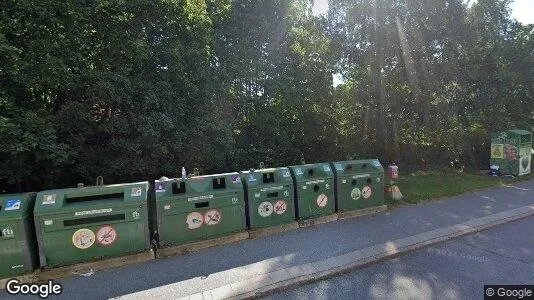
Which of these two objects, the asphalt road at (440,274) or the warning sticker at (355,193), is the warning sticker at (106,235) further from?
the warning sticker at (355,193)

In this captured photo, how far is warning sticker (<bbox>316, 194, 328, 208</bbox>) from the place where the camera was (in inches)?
265

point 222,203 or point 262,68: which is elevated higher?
point 262,68

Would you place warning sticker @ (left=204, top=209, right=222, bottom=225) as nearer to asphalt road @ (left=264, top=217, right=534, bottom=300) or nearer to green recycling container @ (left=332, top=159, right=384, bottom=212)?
asphalt road @ (left=264, top=217, right=534, bottom=300)

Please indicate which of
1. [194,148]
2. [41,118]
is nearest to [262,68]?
[194,148]

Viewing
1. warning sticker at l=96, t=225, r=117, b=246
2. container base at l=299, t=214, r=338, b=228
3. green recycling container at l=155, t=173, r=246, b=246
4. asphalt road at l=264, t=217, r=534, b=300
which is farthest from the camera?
container base at l=299, t=214, r=338, b=228

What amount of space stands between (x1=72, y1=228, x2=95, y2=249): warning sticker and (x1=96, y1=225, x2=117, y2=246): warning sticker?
0.08 metres

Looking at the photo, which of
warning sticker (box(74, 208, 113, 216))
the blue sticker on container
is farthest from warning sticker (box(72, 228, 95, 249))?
the blue sticker on container

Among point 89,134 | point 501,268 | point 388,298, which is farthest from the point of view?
point 89,134

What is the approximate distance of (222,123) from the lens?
9.79 metres

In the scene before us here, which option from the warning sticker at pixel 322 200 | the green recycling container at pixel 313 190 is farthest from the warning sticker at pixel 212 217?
the warning sticker at pixel 322 200

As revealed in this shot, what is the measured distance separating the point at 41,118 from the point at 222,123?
14.3 ft

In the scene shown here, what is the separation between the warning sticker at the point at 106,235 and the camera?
4969 millimetres

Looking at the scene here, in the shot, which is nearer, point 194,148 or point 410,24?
point 194,148

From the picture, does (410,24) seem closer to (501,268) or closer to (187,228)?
(501,268)
